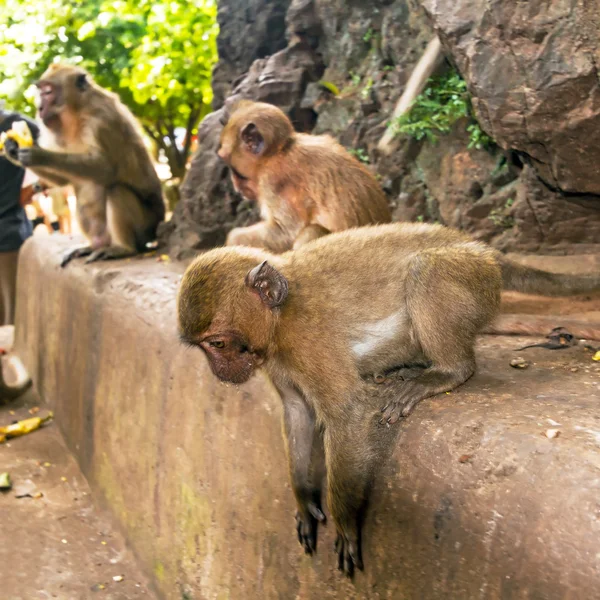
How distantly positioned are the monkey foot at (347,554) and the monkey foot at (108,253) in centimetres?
415

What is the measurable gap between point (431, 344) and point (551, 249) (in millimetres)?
2099

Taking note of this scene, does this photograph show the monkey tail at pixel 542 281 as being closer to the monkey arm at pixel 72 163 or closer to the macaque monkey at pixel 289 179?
the macaque monkey at pixel 289 179

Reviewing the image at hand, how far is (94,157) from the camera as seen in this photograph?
20.1 feet

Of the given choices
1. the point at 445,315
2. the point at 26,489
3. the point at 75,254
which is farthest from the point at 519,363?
the point at 75,254

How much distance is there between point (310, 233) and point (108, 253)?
2.74 meters

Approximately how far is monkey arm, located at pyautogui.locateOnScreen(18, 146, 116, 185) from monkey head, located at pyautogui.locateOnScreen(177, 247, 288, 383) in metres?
3.81

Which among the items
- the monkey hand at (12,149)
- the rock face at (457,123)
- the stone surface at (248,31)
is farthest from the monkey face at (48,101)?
the stone surface at (248,31)

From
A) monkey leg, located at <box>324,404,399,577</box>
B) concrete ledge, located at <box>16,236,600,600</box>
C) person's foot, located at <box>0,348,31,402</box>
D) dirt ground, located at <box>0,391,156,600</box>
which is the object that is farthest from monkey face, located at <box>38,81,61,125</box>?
monkey leg, located at <box>324,404,399,577</box>

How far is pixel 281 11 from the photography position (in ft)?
22.6

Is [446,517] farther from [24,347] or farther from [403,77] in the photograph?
[24,347]

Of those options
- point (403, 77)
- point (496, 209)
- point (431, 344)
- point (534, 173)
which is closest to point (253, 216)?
point (403, 77)

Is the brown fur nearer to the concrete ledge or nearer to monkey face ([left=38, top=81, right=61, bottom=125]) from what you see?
the concrete ledge

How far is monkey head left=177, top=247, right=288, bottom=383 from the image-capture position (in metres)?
2.52

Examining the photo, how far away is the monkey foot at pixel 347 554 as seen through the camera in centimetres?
255
